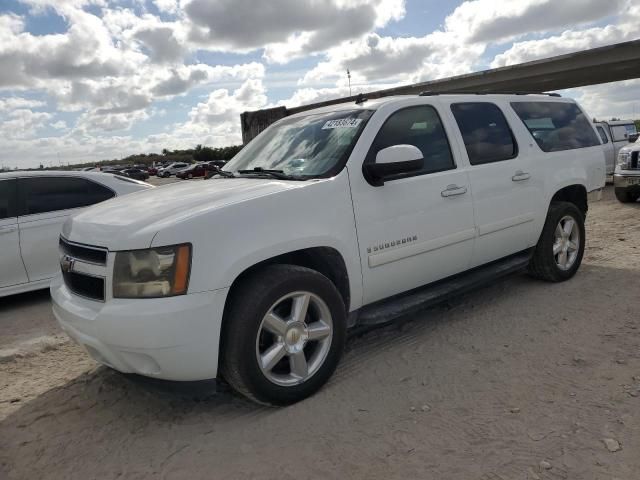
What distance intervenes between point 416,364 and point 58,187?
4778mm

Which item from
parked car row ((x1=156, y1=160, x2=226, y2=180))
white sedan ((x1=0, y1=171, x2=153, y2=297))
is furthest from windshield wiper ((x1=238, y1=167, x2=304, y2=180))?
parked car row ((x1=156, y1=160, x2=226, y2=180))

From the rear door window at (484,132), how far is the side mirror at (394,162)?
103 centimetres

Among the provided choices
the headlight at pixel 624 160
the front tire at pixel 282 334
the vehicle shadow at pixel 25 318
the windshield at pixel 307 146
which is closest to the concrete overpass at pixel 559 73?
the headlight at pixel 624 160

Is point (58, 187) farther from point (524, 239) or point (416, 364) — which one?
point (524, 239)

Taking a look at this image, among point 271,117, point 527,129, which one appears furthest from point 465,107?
point 271,117

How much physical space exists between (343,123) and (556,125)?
2.72 metres

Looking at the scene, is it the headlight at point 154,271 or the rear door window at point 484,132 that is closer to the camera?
the headlight at point 154,271

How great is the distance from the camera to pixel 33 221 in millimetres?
5875

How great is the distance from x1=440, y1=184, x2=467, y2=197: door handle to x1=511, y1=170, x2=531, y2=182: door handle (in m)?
0.75

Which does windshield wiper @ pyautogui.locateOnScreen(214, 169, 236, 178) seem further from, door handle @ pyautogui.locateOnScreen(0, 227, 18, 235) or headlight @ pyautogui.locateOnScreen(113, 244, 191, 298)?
door handle @ pyautogui.locateOnScreen(0, 227, 18, 235)

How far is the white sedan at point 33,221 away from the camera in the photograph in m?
5.71

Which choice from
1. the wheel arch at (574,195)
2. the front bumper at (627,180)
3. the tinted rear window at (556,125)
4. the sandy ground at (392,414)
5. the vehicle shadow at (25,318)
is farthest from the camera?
the front bumper at (627,180)

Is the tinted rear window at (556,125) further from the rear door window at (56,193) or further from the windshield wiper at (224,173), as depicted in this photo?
the rear door window at (56,193)

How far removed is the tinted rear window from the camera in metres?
5.02
